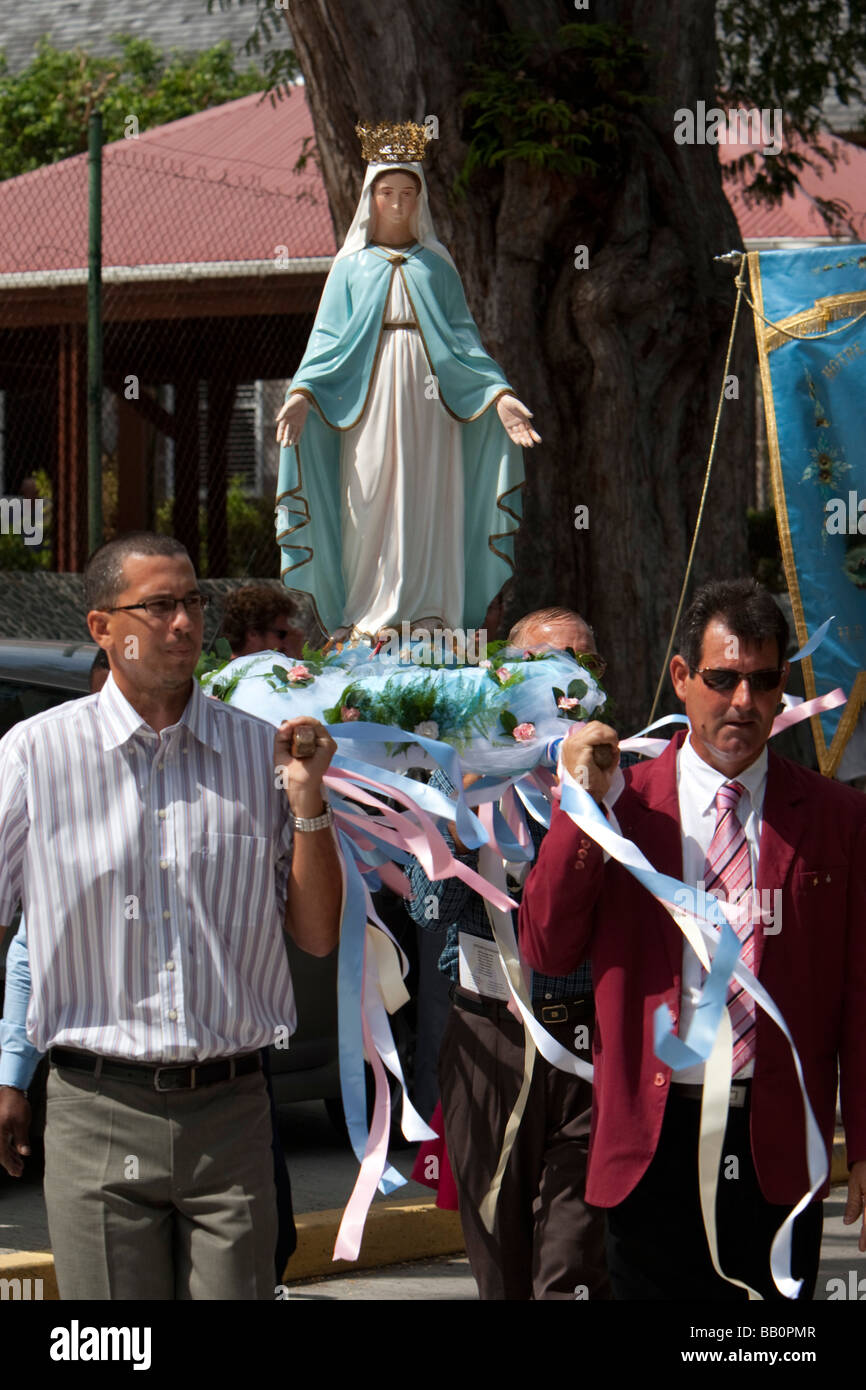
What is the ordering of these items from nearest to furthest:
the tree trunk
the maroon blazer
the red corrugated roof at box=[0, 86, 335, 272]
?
the maroon blazer < the tree trunk < the red corrugated roof at box=[0, 86, 335, 272]

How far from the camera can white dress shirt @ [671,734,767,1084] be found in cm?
393

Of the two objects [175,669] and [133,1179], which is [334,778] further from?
[133,1179]

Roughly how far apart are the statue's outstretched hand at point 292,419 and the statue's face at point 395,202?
25.8 inches

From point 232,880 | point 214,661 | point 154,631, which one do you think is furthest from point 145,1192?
point 214,661

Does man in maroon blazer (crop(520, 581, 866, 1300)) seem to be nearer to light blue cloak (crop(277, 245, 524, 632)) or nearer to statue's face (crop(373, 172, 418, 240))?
light blue cloak (crop(277, 245, 524, 632))

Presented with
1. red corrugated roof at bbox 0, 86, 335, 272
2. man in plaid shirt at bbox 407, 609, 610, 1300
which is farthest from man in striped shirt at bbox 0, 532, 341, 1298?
red corrugated roof at bbox 0, 86, 335, 272

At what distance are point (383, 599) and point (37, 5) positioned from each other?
27.7 m

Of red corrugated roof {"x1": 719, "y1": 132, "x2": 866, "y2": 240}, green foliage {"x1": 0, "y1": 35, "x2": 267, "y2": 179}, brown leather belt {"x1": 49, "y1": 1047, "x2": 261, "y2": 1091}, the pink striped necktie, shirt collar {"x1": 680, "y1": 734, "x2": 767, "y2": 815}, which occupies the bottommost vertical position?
brown leather belt {"x1": 49, "y1": 1047, "x2": 261, "y2": 1091}

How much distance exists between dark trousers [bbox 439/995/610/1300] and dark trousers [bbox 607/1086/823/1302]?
1.82 ft

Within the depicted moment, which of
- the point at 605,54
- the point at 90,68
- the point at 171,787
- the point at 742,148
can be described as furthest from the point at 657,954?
the point at 90,68

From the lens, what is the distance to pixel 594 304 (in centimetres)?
988

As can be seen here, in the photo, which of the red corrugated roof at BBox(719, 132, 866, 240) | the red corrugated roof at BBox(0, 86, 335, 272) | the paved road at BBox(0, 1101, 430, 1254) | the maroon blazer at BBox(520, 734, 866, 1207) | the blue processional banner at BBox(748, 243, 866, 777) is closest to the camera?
the maroon blazer at BBox(520, 734, 866, 1207)

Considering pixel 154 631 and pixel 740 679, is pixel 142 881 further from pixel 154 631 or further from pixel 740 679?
pixel 740 679

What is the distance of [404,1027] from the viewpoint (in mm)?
8109
